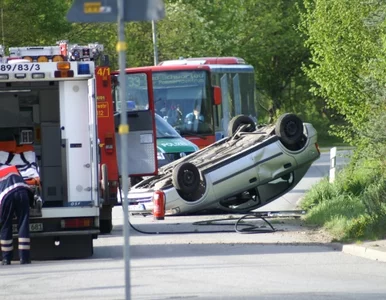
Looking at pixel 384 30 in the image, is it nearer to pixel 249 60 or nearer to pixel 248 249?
pixel 248 249

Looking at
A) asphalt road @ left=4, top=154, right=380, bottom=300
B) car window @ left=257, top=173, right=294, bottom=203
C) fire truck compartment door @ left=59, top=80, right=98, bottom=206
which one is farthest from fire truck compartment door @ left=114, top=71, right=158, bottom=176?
car window @ left=257, top=173, right=294, bottom=203

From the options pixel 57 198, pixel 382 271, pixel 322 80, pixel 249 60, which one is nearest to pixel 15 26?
pixel 322 80

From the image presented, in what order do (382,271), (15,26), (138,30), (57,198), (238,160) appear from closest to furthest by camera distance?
(382,271)
(57,198)
(238,160)
(15,26)
(138,30)

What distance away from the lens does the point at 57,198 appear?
1725cm

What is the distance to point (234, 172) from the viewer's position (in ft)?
Result: 68.7

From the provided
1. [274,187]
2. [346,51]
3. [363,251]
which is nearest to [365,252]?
[363,251]

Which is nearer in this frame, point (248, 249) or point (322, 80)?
point (248, 249)

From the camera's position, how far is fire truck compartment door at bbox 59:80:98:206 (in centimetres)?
1594

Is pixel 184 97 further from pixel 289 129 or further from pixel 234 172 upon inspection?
pixel 234 172

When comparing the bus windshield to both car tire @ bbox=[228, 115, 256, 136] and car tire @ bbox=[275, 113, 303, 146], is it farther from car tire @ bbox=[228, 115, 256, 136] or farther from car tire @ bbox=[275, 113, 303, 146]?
car tire @ bbox=[275, 113, 303, 146]

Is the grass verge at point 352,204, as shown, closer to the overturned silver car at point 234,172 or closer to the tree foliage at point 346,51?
the tree foliage at point 346,51

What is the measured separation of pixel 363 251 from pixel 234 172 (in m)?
5.57

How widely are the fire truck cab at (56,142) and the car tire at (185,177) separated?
11.5ft

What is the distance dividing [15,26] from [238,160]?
13.3 metres
